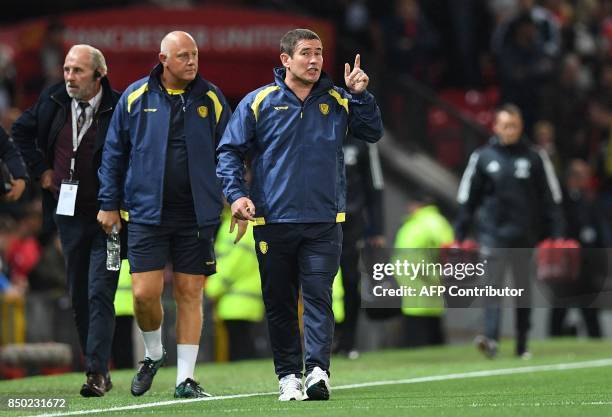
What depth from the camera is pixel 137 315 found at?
10922 millimetres

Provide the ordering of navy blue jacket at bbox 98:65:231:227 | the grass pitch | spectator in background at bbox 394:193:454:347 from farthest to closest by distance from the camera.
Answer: spectator in background at bbox 394:193:454:347 → navy blue jacket at bbox 98:65:231:227 → the grass pitch

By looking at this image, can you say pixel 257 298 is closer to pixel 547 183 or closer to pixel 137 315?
pixel 547 183

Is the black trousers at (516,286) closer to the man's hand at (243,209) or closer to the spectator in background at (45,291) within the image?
the spectator in background at (45,291)

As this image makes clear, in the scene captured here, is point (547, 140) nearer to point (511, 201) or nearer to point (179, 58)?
point (511, 201)

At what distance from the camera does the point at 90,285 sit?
11234mm

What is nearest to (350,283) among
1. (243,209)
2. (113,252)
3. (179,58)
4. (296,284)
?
(113,252)

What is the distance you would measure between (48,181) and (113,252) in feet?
2.87

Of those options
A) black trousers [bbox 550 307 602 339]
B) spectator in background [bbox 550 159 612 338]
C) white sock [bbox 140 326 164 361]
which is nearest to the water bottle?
white sock [bbox 140 326 164 361]

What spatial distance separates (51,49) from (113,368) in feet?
20.8

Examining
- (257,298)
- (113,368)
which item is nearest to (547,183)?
(257,298)

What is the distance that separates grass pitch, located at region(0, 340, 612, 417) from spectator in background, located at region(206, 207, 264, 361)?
133cm

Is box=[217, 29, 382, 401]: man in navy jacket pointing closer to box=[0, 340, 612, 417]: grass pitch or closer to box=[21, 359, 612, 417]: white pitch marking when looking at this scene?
box=[0, 340, 612, 417]: grass pitch

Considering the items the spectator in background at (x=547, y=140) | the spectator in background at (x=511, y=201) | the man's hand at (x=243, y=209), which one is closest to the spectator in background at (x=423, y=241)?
the spectator in background at (x=511, y=201)

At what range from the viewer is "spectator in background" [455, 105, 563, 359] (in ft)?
51.0
